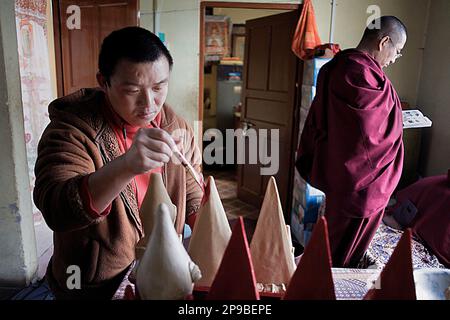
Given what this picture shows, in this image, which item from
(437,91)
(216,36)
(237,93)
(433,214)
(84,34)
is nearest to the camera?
(433,214)

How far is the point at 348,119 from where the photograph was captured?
1725 mm

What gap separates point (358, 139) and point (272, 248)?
3.87 feet

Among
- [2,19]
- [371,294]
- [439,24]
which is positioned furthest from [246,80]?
[371,294]

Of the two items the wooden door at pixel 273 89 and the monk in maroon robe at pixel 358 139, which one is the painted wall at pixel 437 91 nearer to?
the wooden door at pixel 273 89

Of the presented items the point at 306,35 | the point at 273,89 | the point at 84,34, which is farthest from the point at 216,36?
the point at 84,34

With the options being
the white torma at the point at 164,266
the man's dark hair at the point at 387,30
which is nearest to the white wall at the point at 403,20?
the man's dark hair at the point at 387,30

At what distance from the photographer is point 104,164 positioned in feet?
2.77

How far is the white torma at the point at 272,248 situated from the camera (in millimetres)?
689

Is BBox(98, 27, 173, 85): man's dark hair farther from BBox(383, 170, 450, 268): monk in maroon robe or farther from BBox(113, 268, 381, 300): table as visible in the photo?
BBox(383, 170, 450, 268): monk in maroon robe

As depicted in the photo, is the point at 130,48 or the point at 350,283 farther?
the point at 350,283

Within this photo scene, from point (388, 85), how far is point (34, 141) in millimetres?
1874

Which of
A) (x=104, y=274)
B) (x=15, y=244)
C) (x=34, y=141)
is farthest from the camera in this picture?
(x=34, y=141)

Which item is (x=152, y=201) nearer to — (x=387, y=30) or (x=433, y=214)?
(x=387, y=30)

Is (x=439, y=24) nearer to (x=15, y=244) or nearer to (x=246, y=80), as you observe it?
(x=246, y=80)
